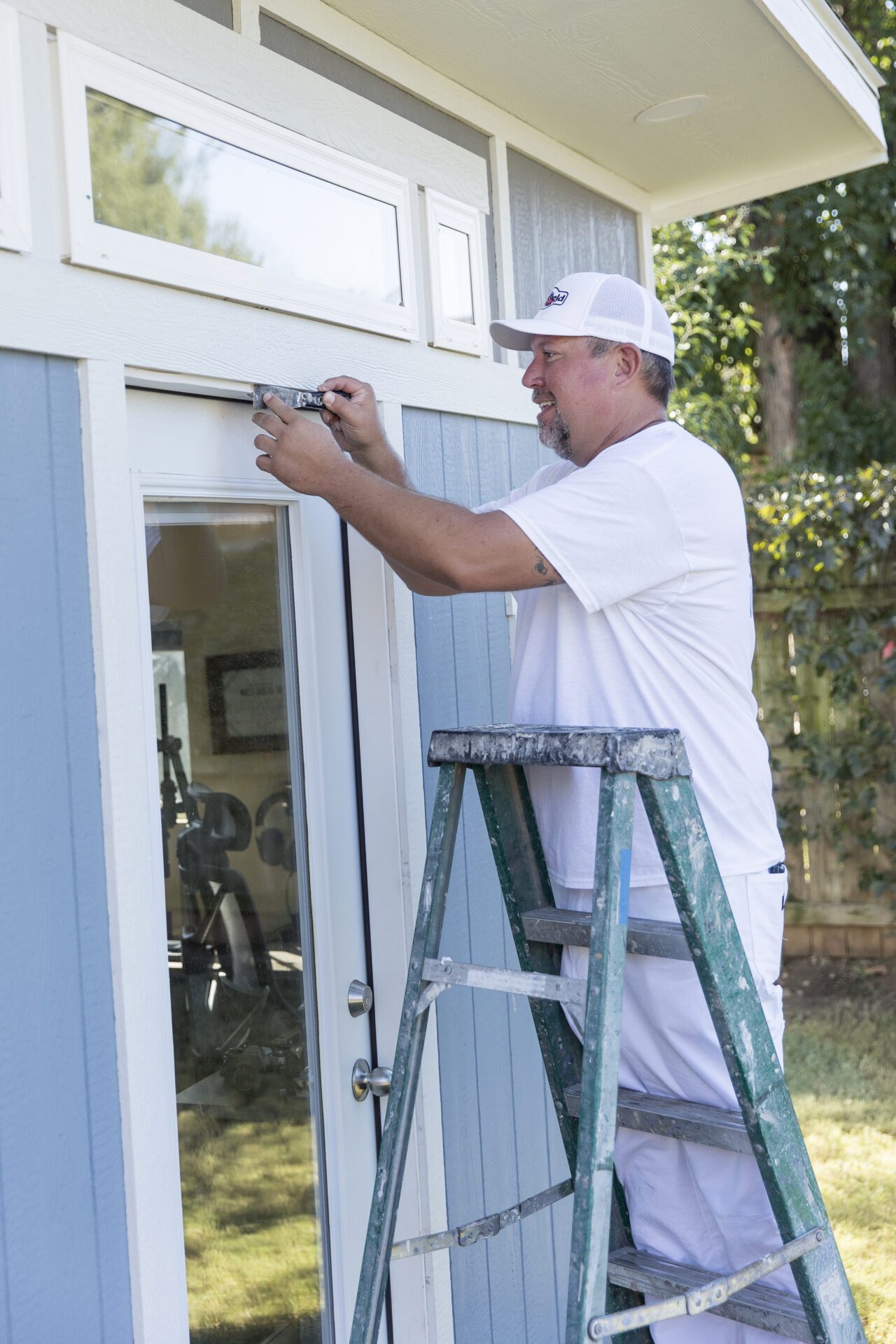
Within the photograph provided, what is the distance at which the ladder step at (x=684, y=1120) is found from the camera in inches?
75.5

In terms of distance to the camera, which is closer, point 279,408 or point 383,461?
point 279,408

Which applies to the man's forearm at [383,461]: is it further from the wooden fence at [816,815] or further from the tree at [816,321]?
the tree at [816,321]

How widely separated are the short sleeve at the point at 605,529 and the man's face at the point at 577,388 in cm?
25

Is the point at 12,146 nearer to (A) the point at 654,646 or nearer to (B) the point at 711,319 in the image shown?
(A) the point at 654,646

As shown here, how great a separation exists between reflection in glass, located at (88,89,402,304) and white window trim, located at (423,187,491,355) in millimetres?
137

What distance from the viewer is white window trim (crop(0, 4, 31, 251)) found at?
1.75 m

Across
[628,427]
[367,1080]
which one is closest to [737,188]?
[628,427]

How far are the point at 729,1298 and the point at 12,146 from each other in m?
2.02

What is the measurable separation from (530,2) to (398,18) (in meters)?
0.26

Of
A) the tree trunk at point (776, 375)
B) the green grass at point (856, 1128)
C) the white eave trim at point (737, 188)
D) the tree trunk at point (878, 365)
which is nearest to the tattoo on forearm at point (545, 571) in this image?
the white eave trim at point (737, 188)

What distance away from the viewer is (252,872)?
7.62 ft

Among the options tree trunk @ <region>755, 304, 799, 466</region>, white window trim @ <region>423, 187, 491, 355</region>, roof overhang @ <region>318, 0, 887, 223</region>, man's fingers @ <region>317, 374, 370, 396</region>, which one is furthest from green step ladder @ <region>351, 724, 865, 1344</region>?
tree trunk @ <region>755, 304, 799, 466</region>

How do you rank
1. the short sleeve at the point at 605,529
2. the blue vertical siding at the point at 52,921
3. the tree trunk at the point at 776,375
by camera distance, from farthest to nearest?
the tree trunk at the point at 776,375
the short sleeve at the point at 605,529
the blue vertical siding at the point at 52,921

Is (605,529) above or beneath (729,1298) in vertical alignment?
above
